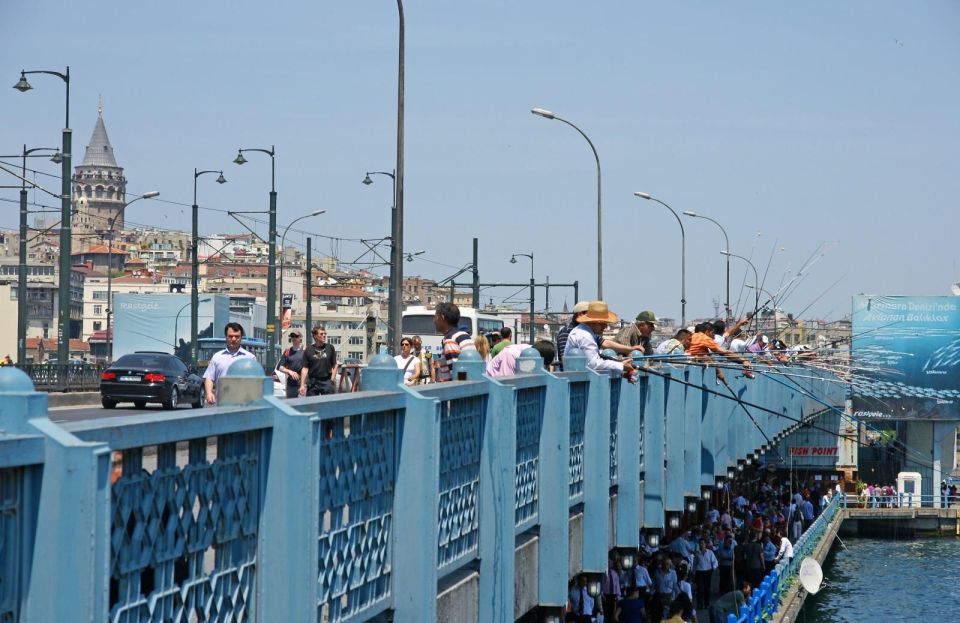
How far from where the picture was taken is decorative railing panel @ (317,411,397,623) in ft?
19.8

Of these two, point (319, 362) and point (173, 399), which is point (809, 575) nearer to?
point (173, 399)

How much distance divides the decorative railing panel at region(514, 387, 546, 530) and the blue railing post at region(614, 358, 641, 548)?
11.1 ft

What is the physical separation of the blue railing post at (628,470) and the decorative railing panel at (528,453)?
340 cm

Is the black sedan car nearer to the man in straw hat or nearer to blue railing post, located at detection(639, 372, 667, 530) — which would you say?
blue railing post, located at detection(639, 372, 667, 530)

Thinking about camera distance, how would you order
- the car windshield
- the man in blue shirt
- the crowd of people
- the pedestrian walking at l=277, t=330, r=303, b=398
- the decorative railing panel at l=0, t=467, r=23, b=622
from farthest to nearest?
the car windshield → the crowd of people → the pedestrian walking at l=277, t=330, r=303, b=398 → the man in blue shirt → the decorative railing panel at l=0, t=467, r=23, b=622

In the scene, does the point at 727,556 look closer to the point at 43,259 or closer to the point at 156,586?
the point at 156,586

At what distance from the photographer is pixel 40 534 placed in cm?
380

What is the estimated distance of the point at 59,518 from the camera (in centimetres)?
379

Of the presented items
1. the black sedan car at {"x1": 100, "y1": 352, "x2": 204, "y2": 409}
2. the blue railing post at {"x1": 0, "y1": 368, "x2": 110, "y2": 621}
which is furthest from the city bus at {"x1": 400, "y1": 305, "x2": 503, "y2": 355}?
the blue railing post at {"x1": 0, "y1": 368, "x2": 110, "y2": 621}

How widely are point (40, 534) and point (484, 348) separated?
914 centimetres

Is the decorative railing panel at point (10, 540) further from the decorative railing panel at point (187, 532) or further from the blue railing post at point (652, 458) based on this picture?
the blue railing post at point (652, 458)

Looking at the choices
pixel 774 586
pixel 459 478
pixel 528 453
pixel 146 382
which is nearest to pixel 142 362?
pixel 146 382

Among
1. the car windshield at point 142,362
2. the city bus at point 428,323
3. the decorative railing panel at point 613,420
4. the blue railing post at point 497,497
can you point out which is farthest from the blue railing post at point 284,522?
the city bus at point 428,323

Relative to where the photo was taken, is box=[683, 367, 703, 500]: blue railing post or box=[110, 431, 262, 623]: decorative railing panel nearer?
box=[110, 431, 262, 623]: decorative railing panel
